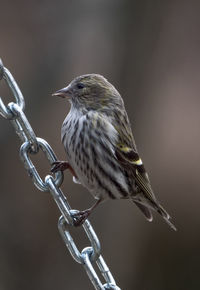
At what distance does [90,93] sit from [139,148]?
2.74 m

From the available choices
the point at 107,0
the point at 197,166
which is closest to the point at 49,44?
the point at 107,0

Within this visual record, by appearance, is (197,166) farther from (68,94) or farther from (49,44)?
(68,94)

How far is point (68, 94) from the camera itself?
14.2 ft

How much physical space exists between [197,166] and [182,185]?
220mm

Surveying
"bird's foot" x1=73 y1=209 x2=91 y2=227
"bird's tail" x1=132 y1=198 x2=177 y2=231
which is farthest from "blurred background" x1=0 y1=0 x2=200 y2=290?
"bird's foot" x1=73 y1=209 x2=91 y2=227

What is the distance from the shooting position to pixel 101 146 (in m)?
4.19

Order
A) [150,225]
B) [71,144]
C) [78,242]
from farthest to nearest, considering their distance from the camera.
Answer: [150,225], [78,242], [71,144]

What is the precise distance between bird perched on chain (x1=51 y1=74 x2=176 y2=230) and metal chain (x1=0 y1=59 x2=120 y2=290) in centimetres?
81

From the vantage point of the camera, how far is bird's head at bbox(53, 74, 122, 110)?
4.35 m

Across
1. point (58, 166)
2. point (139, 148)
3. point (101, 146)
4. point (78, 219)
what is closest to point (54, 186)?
point (78, 219)

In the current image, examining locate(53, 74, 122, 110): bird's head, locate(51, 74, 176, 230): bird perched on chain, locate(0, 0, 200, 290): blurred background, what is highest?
locate(53, 74, 122, 110): bird's head

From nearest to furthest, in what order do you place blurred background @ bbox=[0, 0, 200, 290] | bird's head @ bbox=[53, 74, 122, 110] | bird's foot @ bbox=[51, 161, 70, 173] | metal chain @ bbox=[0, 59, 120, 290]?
metal chain @ bbox=[0, 59, 120, 290], bird's foot @ bbox=[51, 161, 70, 173], bird's head @ bbox=[53, 74, 122, 110], blurred background @ bbox=[0, 0, 200, 290]

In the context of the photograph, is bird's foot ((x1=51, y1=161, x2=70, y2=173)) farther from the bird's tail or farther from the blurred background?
the blurred background

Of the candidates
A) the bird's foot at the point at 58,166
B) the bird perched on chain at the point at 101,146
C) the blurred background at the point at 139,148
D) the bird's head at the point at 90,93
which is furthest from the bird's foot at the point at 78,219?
the blurred background at the point at 139,148
